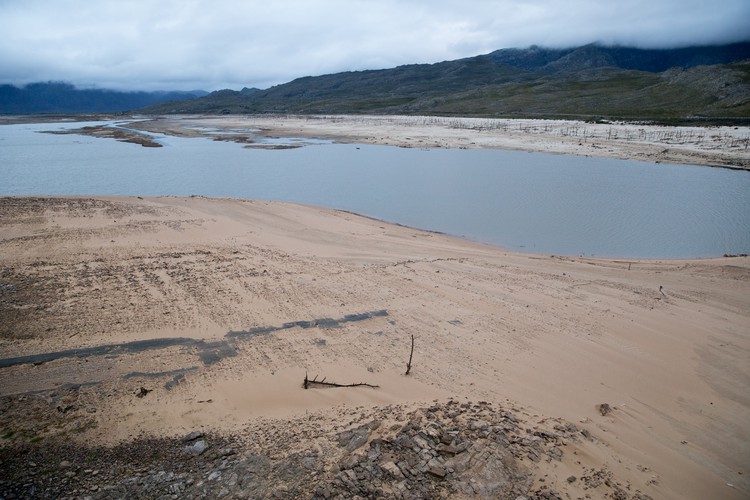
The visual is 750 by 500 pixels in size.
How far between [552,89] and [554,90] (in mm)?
1278

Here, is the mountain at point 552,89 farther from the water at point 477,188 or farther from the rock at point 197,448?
the rock at point 197,448

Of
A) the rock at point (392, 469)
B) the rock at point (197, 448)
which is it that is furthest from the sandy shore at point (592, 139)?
the rock at point (197, 448)

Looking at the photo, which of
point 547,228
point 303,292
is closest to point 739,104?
point 547,228

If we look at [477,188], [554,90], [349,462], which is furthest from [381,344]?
[554,90]

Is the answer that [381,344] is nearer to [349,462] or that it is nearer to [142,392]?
[349,462]

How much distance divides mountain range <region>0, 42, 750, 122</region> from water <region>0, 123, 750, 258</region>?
30.4 metres

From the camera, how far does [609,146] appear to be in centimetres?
3684

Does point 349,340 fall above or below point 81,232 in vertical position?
below

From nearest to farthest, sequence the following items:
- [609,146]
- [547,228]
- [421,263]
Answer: [421,263]
[547,228]
[609,146]

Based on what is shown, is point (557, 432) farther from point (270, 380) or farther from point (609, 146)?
point (609, 146)

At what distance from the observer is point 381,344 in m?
7.98

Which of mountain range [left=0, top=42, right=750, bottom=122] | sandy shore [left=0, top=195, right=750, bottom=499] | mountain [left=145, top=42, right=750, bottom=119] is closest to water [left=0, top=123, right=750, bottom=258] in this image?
sandy shore [left=0, top=195, right=750, bottom=499]

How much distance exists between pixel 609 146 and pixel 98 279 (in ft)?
124

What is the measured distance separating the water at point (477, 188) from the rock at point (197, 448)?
39.5 ft
